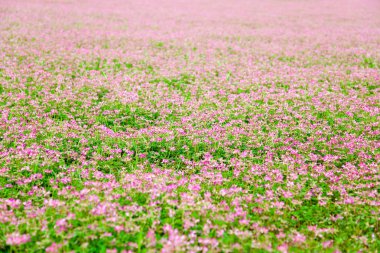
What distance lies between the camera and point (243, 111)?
8.41 m

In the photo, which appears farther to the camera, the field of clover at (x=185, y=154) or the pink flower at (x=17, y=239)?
the field of clover at (x=185, y=154)

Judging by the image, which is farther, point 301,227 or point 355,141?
point 355,141

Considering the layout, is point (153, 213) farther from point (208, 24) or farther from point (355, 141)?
point (208, 24)

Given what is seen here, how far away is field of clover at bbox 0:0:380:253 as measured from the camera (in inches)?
166

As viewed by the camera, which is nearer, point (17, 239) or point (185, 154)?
point (17, 239)

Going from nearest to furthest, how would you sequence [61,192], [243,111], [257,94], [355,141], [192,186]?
[61,192]
[192,186]
[355,141]
[243,111]
[257,94]

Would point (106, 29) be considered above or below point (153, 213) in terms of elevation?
above

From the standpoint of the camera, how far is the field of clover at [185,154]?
166 inches

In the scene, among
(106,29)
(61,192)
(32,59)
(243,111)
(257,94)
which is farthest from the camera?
(106,29)

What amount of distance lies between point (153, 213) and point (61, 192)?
1.46 metres

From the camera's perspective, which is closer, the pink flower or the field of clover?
the pink flower

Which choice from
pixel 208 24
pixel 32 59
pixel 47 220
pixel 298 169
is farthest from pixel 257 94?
pixel 208 24

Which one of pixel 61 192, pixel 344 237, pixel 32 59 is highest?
pixel 32 59

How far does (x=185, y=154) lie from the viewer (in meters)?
6.59
